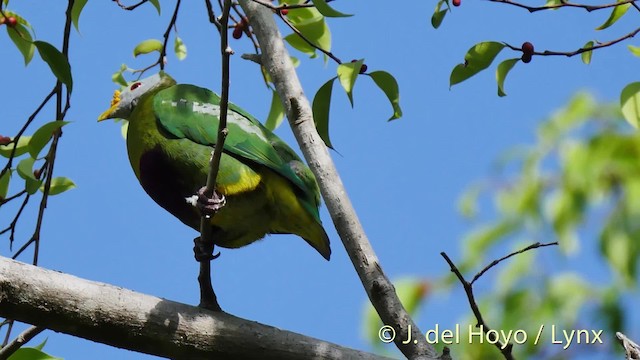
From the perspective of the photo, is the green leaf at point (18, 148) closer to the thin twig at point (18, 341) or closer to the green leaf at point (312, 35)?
the thin twig at point (18, 341)

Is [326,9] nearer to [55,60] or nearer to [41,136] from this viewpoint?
Answer: [55,60]

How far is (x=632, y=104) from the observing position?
2.12 metres

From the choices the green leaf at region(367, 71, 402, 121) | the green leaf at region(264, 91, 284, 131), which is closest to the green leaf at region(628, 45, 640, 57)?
the green leaf at region(367, 71, 402, 121)

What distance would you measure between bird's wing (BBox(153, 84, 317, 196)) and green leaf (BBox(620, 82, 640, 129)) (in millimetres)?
983

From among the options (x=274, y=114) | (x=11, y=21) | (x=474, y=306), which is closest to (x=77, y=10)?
(x=11, y=21)

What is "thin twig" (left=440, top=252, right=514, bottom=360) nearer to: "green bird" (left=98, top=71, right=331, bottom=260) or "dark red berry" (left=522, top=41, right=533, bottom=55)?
"dark red berry" (left=522, top=41, right=533, bottom=55)

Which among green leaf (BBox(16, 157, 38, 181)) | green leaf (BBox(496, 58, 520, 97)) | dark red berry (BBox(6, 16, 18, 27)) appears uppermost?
dark red berry (BBox(6, 16, 18, 27))

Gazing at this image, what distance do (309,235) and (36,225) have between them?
0.84 m

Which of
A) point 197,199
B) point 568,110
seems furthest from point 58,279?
point 568,110

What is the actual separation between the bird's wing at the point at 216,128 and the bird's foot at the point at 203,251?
455 mm

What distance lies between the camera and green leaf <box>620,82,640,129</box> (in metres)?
2.12

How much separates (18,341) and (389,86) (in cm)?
110

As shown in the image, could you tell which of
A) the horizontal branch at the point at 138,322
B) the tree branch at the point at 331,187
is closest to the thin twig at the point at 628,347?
the tree branch at the point at 331,187

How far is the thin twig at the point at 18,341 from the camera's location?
1893mm
